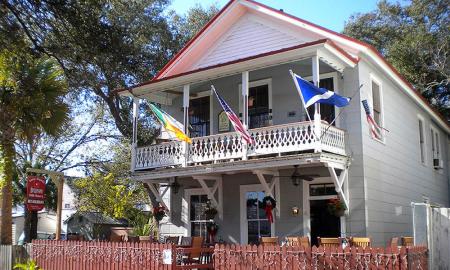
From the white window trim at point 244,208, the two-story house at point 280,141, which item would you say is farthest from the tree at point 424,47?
the white window trim at point 244,208

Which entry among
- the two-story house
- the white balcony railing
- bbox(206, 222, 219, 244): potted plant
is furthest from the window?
bbox(206, 222, 219, 244): potted plant

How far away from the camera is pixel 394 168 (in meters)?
17.1

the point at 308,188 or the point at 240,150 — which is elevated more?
the point at 240,150

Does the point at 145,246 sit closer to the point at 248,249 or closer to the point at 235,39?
the point at 248,249

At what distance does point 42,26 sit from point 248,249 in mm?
11018

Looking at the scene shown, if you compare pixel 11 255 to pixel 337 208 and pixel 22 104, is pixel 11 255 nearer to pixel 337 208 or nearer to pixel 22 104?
pixel 22 104

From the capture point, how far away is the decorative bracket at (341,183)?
1349 cm

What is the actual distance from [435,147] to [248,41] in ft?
36.6

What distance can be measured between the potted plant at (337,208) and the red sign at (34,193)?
8.21m

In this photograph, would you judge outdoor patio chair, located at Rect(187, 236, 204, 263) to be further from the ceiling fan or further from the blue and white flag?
the blue and white flag

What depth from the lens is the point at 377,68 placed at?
54.6 ft

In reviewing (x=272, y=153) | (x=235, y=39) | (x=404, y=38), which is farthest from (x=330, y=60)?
(x=404, y=38)

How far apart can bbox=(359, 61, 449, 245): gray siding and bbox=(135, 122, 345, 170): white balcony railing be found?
5.45ft

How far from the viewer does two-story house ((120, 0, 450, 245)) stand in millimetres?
14062
